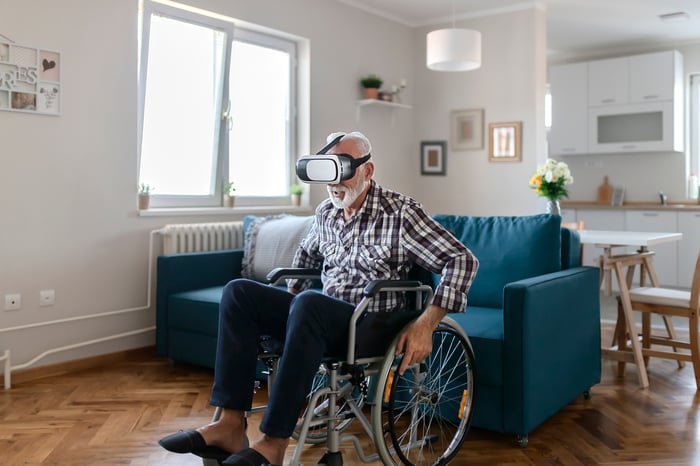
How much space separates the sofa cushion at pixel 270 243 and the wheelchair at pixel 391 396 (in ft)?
3.86

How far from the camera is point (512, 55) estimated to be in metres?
5.80

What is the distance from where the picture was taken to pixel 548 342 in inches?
105

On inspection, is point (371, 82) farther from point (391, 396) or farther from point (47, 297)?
point (391, 396)

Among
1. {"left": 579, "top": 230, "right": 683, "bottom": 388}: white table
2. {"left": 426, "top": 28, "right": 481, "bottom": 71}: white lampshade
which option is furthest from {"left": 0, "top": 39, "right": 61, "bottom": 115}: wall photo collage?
{"left": 579, "top": 230, "right": 683, "bottom": 388}: white table

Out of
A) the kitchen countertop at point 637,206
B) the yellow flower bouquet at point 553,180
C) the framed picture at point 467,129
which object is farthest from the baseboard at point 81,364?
the kitchen countertop at point 637,206

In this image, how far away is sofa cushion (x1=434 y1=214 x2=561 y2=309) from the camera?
300 cm

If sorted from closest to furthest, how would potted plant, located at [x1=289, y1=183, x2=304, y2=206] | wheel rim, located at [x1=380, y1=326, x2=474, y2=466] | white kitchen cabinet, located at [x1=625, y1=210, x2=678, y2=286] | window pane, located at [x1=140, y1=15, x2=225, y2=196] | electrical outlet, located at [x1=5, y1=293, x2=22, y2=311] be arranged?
wheel rim, located at [x1=380, y1=326, x2=474, y2=466]
electrical outlet, located at [x1=5, y1=293, x2=22, y2=311]
window pane, located at [x1=140, y1=15, x2=225, y2=196]
potted plant, located at [x1=289, y1=183, x2=304, y2=206]
white kitchen cabinet, located at [x1=625, y1=210, x2=678, y2=286]

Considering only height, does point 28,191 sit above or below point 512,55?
below

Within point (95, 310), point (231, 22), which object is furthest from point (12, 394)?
point (231, 22)

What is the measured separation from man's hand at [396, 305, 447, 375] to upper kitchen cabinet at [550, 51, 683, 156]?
571 centimetres

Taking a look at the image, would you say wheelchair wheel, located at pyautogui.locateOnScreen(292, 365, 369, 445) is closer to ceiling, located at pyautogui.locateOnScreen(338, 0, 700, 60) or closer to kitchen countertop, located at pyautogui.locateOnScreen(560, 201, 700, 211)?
ceiling, located at pyautogui.locateOnScreen(338, 0, 700, 60)

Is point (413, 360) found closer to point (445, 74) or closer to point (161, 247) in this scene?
point (161, 247)

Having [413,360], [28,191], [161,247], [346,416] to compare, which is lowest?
[346,416]

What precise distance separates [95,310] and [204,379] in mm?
833
